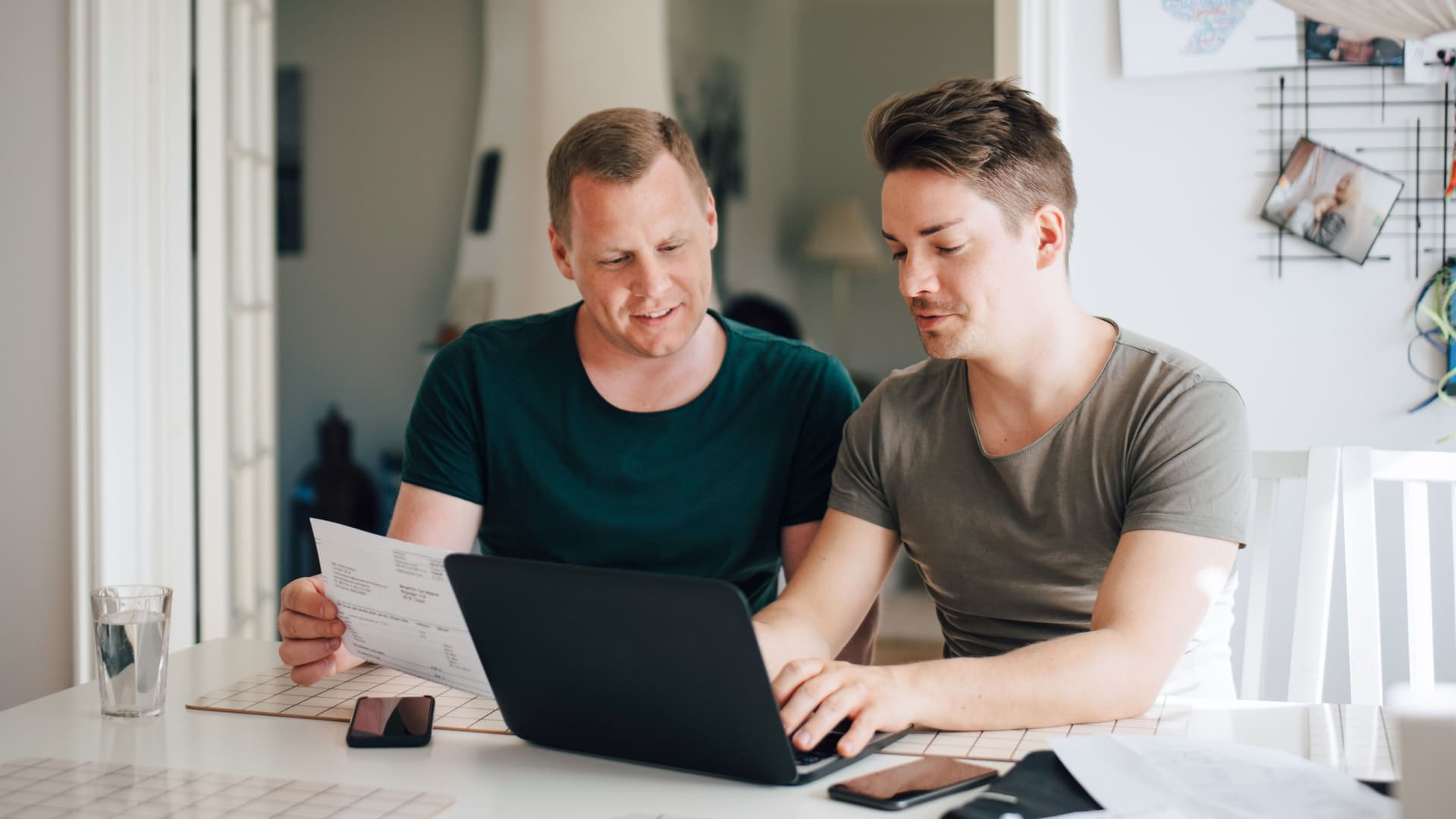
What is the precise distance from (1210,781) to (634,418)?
919 millimetres

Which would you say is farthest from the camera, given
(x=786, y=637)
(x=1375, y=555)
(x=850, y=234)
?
(x=850, y=234)

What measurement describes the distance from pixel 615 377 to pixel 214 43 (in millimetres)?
1636

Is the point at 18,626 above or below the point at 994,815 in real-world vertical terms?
below

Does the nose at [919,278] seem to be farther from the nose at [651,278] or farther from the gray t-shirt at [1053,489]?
the nose at [651,278]

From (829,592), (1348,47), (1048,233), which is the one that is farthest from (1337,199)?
(829,592)

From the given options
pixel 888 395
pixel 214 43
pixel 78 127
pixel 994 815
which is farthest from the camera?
pixel 214 43

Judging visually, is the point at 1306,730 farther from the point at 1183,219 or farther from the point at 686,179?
the point at 1183,219

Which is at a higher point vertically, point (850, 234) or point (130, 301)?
point (850, 234)

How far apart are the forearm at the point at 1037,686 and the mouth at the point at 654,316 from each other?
638 millimetres

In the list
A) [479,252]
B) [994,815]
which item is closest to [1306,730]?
[994,815]

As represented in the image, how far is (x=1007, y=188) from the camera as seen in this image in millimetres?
1390

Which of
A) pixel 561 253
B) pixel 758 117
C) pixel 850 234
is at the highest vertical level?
pixel 758 117

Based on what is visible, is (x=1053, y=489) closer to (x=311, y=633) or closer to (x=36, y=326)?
(x=311, y=633)

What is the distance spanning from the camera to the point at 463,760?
105cm
